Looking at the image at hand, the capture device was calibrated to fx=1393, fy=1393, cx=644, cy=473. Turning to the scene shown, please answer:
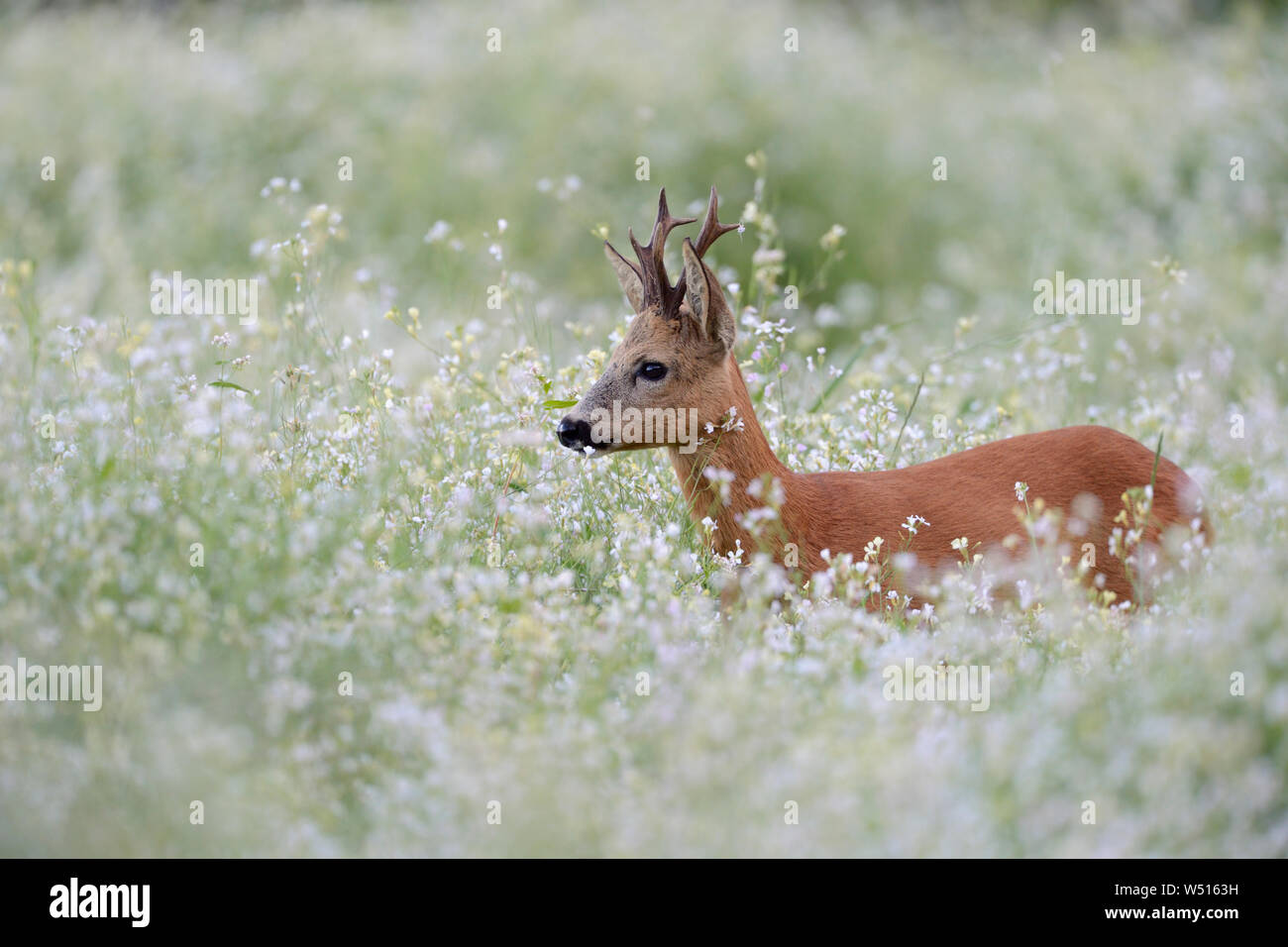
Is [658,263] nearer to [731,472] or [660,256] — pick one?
[660,256]

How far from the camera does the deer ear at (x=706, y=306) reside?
16.4 feet

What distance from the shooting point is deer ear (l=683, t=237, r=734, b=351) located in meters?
5.00

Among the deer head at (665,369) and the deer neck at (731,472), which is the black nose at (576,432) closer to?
the deer head at (665,369)

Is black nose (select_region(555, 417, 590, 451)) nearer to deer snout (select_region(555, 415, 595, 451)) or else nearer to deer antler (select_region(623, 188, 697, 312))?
deer snout (select_region(555, 415, 595, 451))

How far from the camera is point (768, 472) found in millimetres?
5129

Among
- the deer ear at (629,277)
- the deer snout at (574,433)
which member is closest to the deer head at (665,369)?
the deer snout at (574,433)

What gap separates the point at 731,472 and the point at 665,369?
45 cm

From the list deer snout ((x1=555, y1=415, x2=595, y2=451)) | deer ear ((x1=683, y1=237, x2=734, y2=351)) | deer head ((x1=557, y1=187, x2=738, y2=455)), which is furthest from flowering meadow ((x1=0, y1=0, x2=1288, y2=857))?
deer ear ((x1=683, y1=237, x2=734, y2=351))

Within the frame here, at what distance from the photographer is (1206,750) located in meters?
3.27

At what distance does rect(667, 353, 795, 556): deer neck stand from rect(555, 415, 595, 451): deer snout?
1.29 ft

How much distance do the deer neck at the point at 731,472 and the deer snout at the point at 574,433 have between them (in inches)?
15.5

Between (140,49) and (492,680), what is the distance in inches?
480
